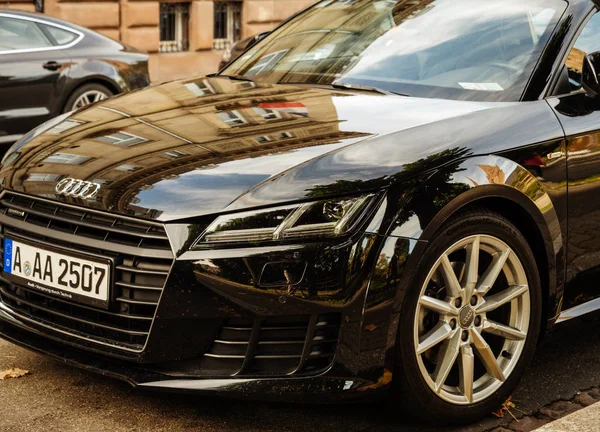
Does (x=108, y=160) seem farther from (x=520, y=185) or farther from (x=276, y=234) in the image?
(x=520, y=185)

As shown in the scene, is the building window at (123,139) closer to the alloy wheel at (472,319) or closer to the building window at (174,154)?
the building window at (174,154)

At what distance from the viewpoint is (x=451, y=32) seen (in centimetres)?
481

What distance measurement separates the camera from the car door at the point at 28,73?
9.52 metres

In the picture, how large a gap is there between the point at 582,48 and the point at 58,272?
7.23 ft

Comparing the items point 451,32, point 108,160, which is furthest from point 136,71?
point 108,160

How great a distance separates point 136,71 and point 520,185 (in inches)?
291

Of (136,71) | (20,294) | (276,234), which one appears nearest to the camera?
(276,234)

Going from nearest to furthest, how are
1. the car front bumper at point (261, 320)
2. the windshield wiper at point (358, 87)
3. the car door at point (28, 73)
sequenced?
the car front bumper at point (261, 320) < the windshield wiper at point (358, 87) < the car door at point (28, 73)

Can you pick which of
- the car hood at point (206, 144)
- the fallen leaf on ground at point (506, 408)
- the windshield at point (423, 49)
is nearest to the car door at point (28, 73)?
the windshield at point (423, 49)

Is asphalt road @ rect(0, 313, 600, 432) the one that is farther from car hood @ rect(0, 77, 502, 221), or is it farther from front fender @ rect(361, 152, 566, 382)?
car hood @ rect(0, 77, 502, 221)

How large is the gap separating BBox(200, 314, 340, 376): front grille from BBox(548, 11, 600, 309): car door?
1136 millimetres

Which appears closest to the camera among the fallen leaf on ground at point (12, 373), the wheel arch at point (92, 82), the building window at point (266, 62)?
the fallen leaf on ground at point (12, 373)

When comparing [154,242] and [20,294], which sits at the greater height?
[154,242]

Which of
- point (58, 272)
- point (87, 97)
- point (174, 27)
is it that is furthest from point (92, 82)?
point (174, 27)
